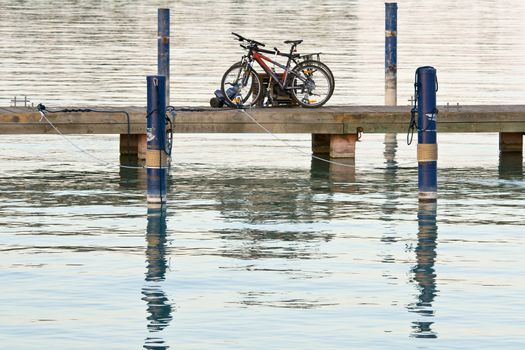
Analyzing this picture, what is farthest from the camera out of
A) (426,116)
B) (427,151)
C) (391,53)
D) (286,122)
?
(391,53)

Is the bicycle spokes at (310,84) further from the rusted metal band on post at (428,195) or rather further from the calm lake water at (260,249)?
the rusted metal band on post at (428,195)

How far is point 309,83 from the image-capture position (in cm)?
2409

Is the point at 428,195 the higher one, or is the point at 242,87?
the point at 242,87

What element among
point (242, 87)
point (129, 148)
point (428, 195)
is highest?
point (242, 87)

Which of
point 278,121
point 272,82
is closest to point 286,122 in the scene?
point 278,121

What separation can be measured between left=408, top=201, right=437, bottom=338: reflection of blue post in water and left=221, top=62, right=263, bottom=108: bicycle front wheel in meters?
4.76

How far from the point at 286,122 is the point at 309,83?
0.87 m

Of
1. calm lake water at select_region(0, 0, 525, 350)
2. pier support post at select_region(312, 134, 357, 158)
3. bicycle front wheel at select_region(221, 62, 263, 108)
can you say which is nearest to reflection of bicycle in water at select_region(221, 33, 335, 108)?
bicycle front wheel at select_region(221, 62, 263, 108)

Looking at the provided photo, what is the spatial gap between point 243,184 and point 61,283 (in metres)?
7.57

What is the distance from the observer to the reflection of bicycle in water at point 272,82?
24.0 metres

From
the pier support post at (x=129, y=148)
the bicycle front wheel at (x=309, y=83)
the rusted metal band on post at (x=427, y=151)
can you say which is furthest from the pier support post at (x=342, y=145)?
the rusted metal band on post at (x=427, y=151)

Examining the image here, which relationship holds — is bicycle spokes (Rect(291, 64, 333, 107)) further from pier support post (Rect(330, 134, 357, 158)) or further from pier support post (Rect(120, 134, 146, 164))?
pier support post (Rect(120, 134, 146, 164))

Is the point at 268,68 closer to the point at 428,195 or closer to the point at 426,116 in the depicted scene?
the point at 428,195

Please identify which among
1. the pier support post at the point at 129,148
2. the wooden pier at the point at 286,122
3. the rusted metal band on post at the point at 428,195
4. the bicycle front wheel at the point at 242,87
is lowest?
the rusted metal band on post at the point at 428,195
